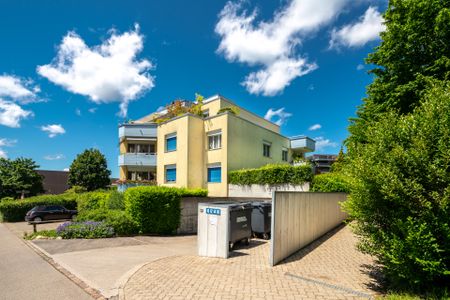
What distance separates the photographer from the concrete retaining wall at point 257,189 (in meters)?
15.7

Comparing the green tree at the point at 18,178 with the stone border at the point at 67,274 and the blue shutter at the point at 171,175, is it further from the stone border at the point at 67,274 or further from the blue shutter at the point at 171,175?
the stone border at the point at 67,274

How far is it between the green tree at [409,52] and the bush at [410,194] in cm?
717

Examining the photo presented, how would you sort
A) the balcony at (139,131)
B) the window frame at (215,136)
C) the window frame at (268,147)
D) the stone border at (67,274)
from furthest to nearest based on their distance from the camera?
the balcony at (139,131) < the window frame at (268,147) < the window frame at (215,136) < the stone border at (67,274)

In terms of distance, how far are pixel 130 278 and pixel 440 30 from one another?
50.1ft

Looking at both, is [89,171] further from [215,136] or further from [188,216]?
[188,216]

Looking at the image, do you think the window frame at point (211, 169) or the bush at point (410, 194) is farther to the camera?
the window frame at point (211, 169)

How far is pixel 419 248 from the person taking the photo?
4465 mm

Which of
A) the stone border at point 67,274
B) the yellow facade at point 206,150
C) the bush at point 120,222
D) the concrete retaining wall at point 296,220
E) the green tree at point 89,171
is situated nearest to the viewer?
the stone border at point 67,274

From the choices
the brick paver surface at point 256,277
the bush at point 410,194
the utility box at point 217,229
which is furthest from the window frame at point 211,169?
the bush at point 410,194

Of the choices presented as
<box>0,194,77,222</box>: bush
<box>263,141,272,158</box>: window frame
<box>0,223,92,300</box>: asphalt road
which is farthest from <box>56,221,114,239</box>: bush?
<box>0,194,77,222</box>: bush

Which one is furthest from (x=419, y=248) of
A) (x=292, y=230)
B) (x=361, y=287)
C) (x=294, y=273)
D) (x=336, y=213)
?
(x=336, y=213)

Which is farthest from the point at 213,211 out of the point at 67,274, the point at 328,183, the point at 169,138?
the point at 169,138

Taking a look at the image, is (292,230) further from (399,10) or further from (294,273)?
(399,10)

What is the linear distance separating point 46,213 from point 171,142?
1130cm
